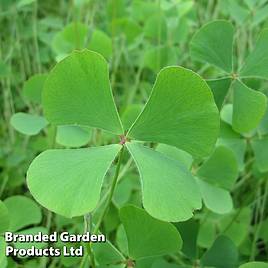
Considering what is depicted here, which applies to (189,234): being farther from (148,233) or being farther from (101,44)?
(101,44)

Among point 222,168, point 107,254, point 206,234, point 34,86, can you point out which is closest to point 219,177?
point 222,168

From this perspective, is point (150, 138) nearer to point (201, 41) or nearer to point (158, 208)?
point (158, 208)

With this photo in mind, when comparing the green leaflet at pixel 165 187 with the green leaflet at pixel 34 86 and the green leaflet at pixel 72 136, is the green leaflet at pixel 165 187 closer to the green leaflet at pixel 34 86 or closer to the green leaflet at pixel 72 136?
the green leaflet at pixel 72 136

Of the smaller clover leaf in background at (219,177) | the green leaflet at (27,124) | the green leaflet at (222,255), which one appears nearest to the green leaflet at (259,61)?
the smaller clover leaf in background at (219,177)

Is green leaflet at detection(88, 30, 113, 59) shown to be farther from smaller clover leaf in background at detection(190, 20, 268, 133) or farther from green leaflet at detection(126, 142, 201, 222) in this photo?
green leaflet at detection(126, 142, 201, 222)

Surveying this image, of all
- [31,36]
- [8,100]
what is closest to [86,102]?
[8,100]

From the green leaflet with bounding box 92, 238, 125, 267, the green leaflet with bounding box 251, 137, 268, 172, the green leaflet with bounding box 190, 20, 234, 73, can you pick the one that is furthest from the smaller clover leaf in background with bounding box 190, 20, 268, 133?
the green leaflet with bounding box 92, 238, 125, 267
